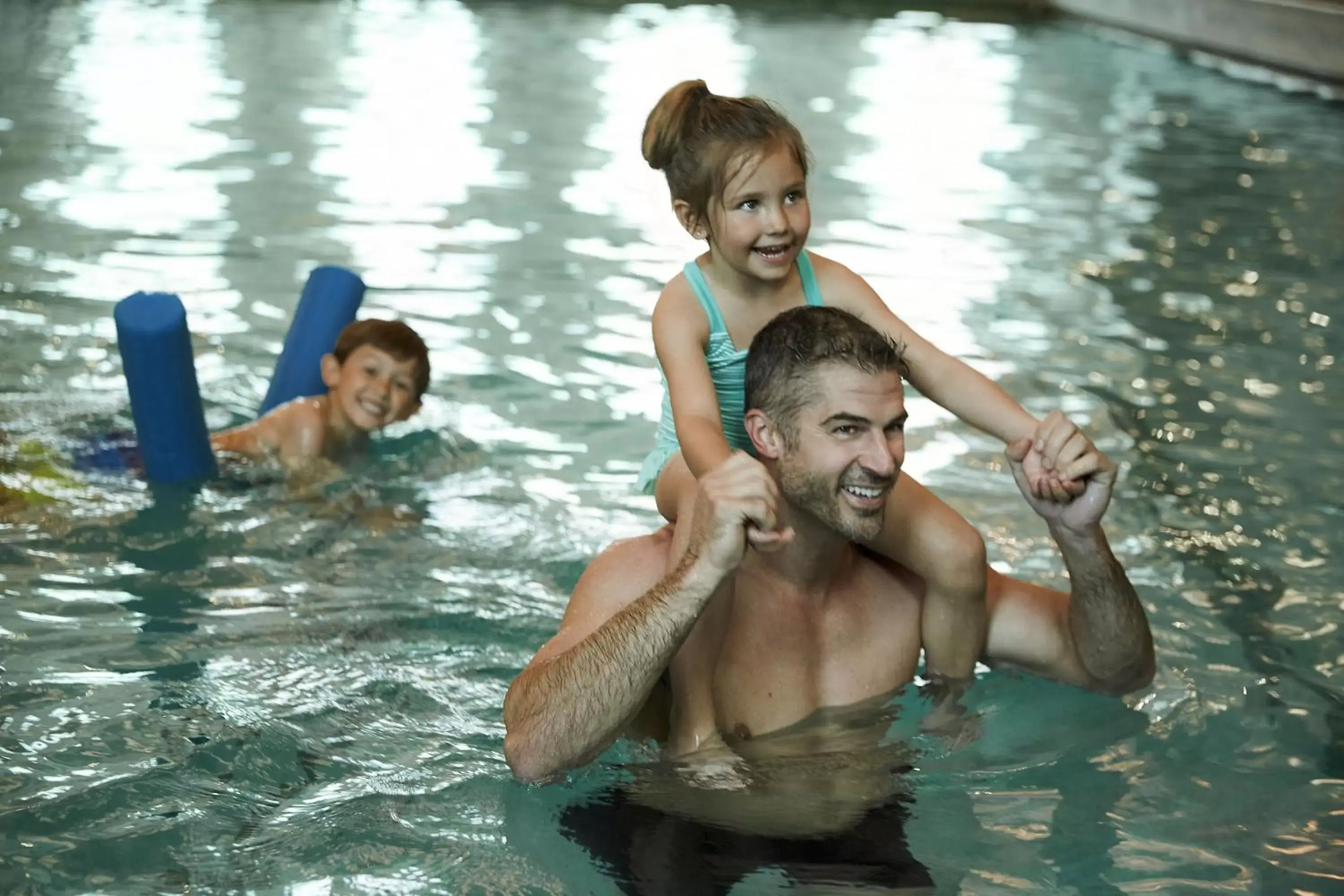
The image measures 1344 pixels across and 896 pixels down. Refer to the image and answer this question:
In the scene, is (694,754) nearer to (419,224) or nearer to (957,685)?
(957,685)

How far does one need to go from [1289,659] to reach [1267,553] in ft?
2.76

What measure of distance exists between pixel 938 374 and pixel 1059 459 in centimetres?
55

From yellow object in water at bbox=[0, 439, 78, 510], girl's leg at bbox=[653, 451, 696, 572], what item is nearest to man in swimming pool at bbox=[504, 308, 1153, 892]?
girl's leg at bbox=[653, 451, 696, 572]

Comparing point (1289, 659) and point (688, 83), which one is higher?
point (688, 83)

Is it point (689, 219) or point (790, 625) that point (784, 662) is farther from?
point (689, 219)

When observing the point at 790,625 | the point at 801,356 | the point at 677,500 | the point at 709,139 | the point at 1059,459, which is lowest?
the point at 790,625

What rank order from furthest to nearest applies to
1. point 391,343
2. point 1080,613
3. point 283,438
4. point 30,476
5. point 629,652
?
1. point 391,343
2. point 283,438
3. point 30,476
4. point 1080,613
5. point 629,652

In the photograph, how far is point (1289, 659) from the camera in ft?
15.5

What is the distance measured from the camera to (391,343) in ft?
20.3

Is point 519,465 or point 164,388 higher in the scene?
point 164,388

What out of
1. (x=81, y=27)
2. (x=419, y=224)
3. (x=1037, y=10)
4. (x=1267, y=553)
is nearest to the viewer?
(x=1267, y=553)

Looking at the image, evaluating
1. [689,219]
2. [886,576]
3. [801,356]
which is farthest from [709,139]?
[886,576]

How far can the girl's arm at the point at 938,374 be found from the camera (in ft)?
12.5

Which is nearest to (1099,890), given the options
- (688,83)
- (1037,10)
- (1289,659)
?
(1289,659)
